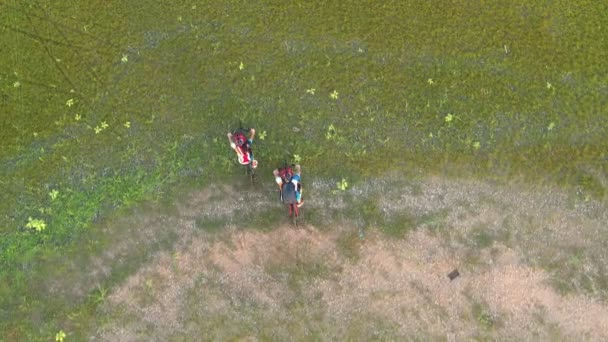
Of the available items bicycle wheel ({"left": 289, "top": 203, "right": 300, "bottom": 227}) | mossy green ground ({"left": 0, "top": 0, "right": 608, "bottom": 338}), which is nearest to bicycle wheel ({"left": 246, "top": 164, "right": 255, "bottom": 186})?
mossy green ground ({"left": 0, "top": 0, "right": 608, "bottom": 338})

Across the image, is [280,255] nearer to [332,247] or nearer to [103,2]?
[332,247]

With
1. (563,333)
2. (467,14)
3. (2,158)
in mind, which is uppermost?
(467,14)

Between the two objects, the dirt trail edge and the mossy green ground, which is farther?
the mossy green ground

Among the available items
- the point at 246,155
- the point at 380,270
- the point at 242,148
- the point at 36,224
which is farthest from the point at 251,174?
the point at 36,224

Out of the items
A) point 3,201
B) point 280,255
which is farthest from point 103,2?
point 280,255

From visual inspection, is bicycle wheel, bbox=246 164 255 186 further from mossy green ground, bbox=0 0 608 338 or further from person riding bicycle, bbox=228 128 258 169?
mossy green ground, bbox=0 0 608 338

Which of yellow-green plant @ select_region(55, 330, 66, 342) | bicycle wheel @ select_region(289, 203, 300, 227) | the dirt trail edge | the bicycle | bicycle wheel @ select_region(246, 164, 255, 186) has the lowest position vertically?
yellow-green plant @ select_region(55, 330, 66, 342)
